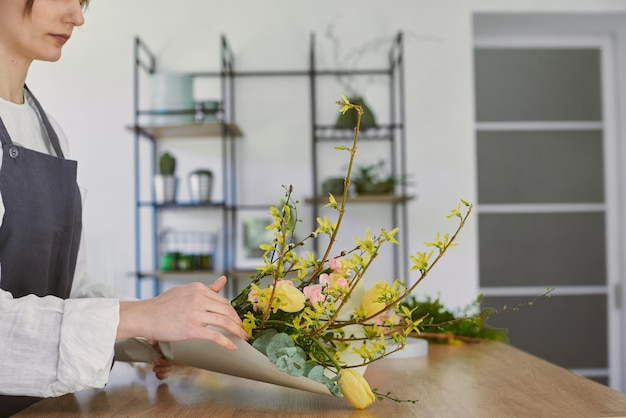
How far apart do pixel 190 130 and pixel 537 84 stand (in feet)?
6.86

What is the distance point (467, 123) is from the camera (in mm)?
4207

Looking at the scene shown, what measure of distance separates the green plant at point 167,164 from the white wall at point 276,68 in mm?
378

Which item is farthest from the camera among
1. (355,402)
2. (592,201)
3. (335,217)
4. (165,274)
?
(592,201)

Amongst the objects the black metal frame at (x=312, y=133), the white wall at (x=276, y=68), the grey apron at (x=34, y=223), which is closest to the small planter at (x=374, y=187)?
the black metal frame at (x=312, y=133)

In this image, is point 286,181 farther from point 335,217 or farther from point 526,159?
point 526,159

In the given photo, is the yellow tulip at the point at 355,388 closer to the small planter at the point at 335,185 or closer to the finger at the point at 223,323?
the finger at the point at 223,323

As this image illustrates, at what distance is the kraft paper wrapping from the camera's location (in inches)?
42.3

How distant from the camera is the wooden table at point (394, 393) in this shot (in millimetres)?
1077

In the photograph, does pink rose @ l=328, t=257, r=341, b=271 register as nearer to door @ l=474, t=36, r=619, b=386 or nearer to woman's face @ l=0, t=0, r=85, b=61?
woman's face @ l=0, t=0, r=85, b=61

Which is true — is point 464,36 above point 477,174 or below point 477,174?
above

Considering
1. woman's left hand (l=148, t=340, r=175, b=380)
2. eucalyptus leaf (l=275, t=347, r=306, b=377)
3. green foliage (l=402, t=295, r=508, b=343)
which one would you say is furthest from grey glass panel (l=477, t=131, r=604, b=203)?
eucalyptus leaf (l=275, t=347, r=306, b=377)

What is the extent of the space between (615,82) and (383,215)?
1647 millimetres

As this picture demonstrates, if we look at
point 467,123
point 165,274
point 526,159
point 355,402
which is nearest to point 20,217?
point 355,402

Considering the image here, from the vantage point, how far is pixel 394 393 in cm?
122
